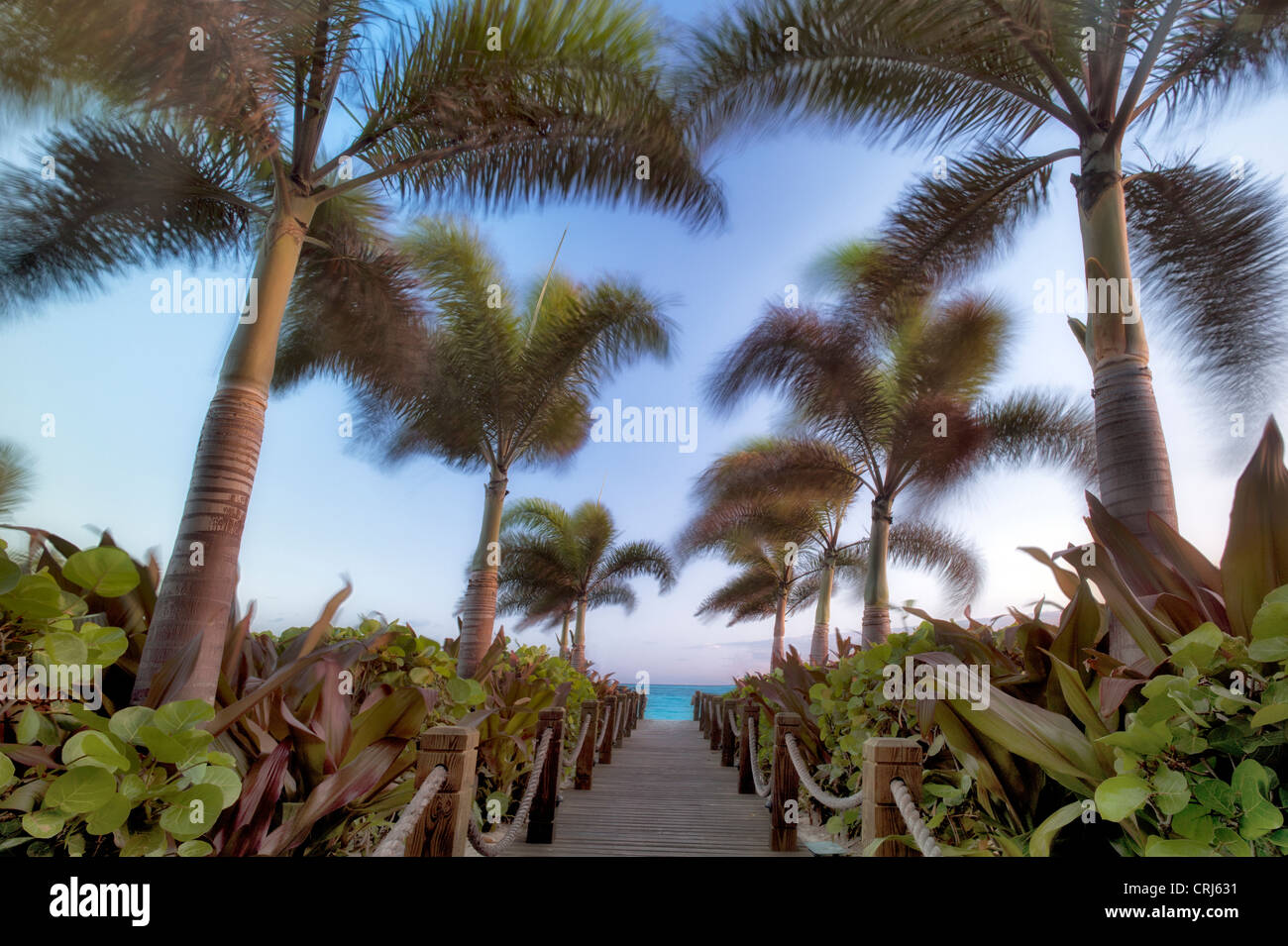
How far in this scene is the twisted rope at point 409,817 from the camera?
162 cm

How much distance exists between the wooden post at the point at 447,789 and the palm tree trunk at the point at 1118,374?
2951 millimetres

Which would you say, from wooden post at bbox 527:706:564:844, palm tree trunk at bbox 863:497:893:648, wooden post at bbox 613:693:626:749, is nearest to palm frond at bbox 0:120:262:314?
wooden post at bbox 527:706:564:844

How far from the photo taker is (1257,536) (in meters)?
1.50

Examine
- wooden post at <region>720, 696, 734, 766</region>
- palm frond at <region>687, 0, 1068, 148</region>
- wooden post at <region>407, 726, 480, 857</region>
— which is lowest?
wooden post at <region>720, 696, 734, 766</region>

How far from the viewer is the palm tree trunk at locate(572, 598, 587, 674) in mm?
21688

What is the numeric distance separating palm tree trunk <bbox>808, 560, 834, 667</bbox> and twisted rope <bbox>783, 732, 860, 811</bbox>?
474 inches

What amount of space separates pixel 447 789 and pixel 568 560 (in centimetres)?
1950

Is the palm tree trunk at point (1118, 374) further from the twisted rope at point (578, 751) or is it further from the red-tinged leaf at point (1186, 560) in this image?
the twisted rope at point (578, 751)

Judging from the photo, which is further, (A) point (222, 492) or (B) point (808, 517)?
(B) point (808, 517)

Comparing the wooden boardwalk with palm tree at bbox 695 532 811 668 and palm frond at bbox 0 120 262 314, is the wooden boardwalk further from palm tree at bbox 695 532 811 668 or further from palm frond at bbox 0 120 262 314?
palm tree at bbox 695 532 811 668

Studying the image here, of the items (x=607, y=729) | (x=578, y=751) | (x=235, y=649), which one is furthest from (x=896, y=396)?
(x=235, y=649)

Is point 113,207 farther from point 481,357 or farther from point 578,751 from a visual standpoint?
point 578,751

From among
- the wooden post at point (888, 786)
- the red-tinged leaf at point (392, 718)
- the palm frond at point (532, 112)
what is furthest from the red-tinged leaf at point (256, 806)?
the palm frond at point (532, 112)

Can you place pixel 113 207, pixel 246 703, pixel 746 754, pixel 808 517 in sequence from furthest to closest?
pixel 808 517
pixel 746 754
pixel 113 207
pixel 246 703
